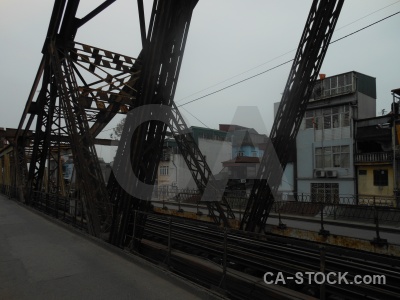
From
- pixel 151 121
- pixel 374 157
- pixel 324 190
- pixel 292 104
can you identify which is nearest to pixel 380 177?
pixel 374 157

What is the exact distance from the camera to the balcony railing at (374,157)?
967 inches

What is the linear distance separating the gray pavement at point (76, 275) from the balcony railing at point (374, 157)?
23582mm

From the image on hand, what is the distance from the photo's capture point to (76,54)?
10.0 m

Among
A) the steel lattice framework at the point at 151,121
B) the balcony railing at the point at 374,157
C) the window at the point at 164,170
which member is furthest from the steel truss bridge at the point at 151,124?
the window at the point at 164,170

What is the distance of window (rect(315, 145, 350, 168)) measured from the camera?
2766cm

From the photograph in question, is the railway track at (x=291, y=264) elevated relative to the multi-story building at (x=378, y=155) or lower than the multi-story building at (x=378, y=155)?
lower

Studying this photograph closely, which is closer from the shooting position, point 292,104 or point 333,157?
point 292,104

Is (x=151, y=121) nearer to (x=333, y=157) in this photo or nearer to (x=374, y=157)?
(x=374, y=157)

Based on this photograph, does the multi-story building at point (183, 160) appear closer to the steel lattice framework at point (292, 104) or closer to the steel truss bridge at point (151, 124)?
the steel truss bridge at point (151, 124)

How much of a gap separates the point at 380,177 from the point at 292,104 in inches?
884

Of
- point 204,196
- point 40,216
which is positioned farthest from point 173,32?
point 40,216

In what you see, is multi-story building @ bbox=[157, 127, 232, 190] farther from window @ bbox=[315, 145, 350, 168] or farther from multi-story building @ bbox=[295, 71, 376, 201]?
window @ bbox=[315, 145, 350, 168]

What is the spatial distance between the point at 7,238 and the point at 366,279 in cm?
868

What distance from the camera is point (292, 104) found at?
655cm
